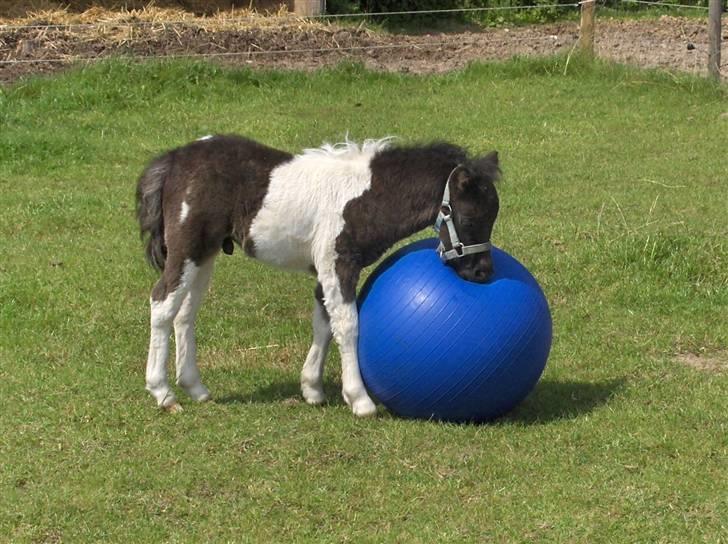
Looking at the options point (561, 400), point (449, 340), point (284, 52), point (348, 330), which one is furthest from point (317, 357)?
point (284, 52)

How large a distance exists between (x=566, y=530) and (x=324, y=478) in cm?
130

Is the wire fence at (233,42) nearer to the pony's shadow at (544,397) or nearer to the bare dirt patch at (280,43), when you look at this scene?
the bare dirt patch at (280,43)

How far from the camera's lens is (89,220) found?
1159cm

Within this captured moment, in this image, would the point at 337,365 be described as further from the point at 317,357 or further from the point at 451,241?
the point at 451,241

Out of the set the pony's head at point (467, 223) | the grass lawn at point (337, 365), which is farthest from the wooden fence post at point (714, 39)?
the pony's head at point (467, 223)

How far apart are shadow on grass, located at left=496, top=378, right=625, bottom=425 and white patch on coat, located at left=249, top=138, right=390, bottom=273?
149 cm

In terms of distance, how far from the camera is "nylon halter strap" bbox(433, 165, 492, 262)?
7035mm

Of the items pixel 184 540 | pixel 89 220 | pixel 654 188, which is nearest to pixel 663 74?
pixel 654 188

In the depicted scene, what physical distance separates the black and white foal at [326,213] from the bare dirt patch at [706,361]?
1.99 meters

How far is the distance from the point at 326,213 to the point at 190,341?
3.93 feet

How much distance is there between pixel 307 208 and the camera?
7164 mm

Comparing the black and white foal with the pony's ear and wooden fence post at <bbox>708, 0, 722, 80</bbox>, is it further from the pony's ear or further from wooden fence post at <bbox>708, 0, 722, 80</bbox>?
wooden fence post at <bbox>708, 0, 722, 80</bbox>

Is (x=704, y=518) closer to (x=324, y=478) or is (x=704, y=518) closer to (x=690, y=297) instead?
(x=324, y=478)

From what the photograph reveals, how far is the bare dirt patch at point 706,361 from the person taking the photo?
26.9 feet
